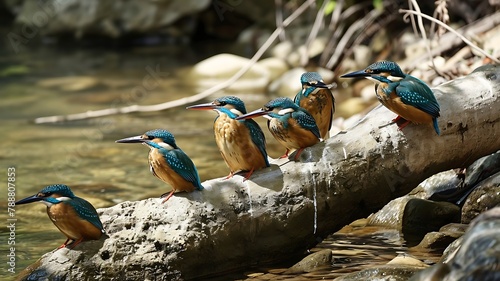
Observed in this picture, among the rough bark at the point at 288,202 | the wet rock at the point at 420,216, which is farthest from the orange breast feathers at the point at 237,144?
the wet rock at the point at 420,216

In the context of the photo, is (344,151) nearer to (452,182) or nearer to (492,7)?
(452,182)

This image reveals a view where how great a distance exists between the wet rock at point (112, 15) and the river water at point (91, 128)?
48cm

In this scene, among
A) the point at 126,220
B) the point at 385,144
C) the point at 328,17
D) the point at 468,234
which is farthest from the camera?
the point at 328,17

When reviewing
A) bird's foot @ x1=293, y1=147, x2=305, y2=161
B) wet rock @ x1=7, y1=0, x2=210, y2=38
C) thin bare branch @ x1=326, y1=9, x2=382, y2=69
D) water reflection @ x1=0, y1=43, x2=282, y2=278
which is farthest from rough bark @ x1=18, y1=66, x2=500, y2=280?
wet rock @ x1=7, y1=0, x2=210, y2=38

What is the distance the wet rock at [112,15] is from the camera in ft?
51.1

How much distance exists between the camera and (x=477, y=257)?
3516 millimetres

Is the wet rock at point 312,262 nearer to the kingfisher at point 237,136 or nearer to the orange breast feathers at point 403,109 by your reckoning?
the kingfisher at point 237,136

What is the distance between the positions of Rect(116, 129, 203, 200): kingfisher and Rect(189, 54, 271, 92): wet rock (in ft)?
23.7

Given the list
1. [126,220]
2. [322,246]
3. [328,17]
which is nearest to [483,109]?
[322,246]

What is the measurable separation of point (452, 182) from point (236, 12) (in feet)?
34.6

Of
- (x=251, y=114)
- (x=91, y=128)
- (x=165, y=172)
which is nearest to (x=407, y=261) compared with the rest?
(x=251, y=114)

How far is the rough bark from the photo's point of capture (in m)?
4.64

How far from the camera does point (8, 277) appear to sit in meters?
5.04

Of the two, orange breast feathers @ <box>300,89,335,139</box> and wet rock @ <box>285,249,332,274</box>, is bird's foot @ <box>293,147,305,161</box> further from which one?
wet rock @ <box>285,249,332,274</box>
